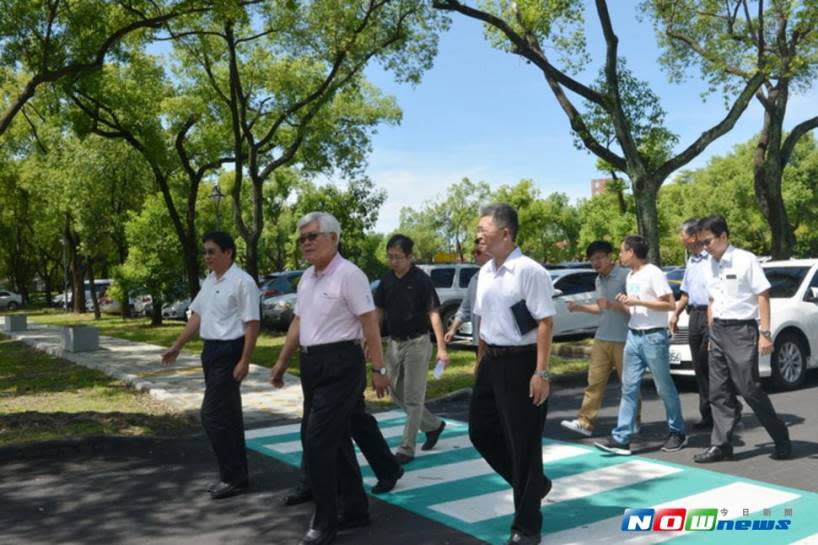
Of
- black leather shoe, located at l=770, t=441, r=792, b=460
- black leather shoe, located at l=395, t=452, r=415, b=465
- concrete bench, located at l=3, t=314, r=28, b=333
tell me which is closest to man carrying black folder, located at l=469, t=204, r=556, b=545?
black leather shoe, located at l=395, t=452, r=415, b=465

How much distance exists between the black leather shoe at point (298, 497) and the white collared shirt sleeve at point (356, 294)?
1.56 metres

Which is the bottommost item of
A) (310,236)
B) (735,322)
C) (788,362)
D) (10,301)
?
(788,362)

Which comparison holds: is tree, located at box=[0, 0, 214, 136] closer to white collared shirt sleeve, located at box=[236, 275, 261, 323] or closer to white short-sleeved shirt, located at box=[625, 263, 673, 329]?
white collared shirt sleeve, located at box=[236, 275, 261, 323]

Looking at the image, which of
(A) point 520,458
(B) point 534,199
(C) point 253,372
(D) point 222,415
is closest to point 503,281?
(A) point 520,458

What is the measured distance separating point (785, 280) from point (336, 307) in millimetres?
7861

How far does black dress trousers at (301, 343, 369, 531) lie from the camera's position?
4.48 metres

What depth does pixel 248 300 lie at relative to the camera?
5.57m

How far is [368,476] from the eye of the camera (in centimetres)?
615

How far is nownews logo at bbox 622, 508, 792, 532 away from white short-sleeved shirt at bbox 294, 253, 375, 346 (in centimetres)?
208

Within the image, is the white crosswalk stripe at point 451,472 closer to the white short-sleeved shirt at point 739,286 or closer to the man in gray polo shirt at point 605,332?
the man in gray polo shirt at point 605,332

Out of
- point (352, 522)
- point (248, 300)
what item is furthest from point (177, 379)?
point (352, 522)

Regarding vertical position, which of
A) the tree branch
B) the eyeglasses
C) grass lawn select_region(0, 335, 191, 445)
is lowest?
grass lawn select_region(0, 335, 191, 445)

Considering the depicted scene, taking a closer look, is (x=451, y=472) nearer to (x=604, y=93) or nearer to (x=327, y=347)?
(x=327, y=347)

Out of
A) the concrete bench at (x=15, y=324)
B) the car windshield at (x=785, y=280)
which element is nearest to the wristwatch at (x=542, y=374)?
the car windshield at (x=785, y=280)
